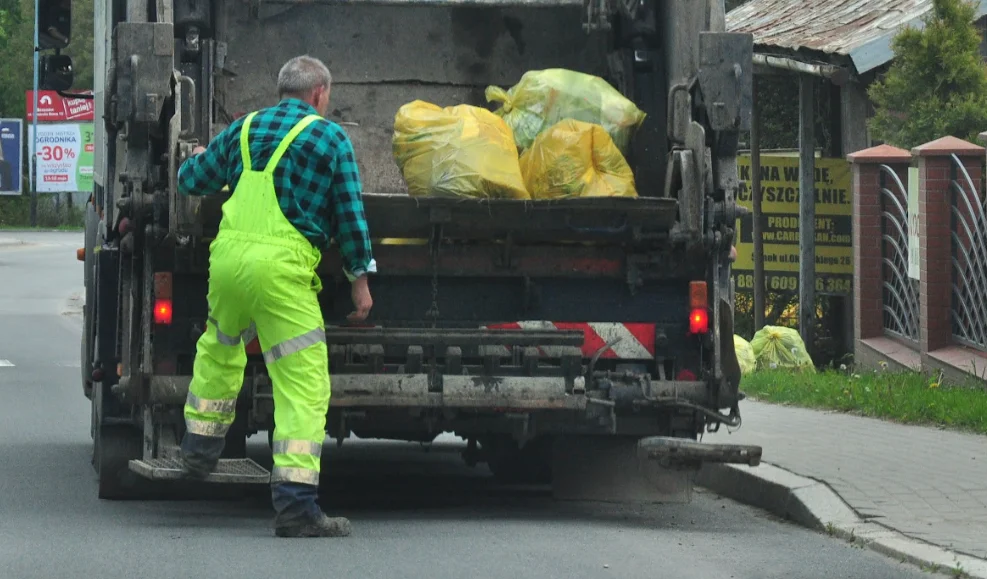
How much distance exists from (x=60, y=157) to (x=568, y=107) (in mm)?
47276

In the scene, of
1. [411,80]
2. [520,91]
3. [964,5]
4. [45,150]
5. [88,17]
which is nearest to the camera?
[520,91]

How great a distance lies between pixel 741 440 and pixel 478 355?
315 cm

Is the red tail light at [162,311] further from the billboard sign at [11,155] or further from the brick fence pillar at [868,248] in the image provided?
the billboard sign at [11,155]

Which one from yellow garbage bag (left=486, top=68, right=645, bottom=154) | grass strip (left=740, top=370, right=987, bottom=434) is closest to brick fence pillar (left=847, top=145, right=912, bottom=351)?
grass strip (left=740, top=370, right=987, bottom=434)

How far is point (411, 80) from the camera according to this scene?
8867 mm

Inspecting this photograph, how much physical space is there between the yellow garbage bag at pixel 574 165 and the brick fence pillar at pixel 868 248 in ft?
23.4

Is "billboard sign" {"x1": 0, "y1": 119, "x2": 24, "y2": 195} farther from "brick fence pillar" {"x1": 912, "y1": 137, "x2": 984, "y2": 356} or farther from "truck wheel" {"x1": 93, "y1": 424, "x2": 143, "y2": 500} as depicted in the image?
"truck wheel" {"x1": 93, "y1": 424, "x2": 143, "y2": 500}

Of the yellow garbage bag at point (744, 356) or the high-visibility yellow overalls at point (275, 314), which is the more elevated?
the high-visibility yellow overalls at point (275, 314)

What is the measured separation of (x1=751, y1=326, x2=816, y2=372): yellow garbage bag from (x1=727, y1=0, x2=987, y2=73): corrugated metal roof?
2.22 meters

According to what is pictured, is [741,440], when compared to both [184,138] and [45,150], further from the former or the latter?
[45,150]

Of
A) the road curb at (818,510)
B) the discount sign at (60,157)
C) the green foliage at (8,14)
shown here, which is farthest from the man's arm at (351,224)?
the discount sign at (60,157)

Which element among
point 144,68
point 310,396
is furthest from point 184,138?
point 310,396

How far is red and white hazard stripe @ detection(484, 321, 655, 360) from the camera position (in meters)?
7.46

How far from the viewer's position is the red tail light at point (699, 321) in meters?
7.51
